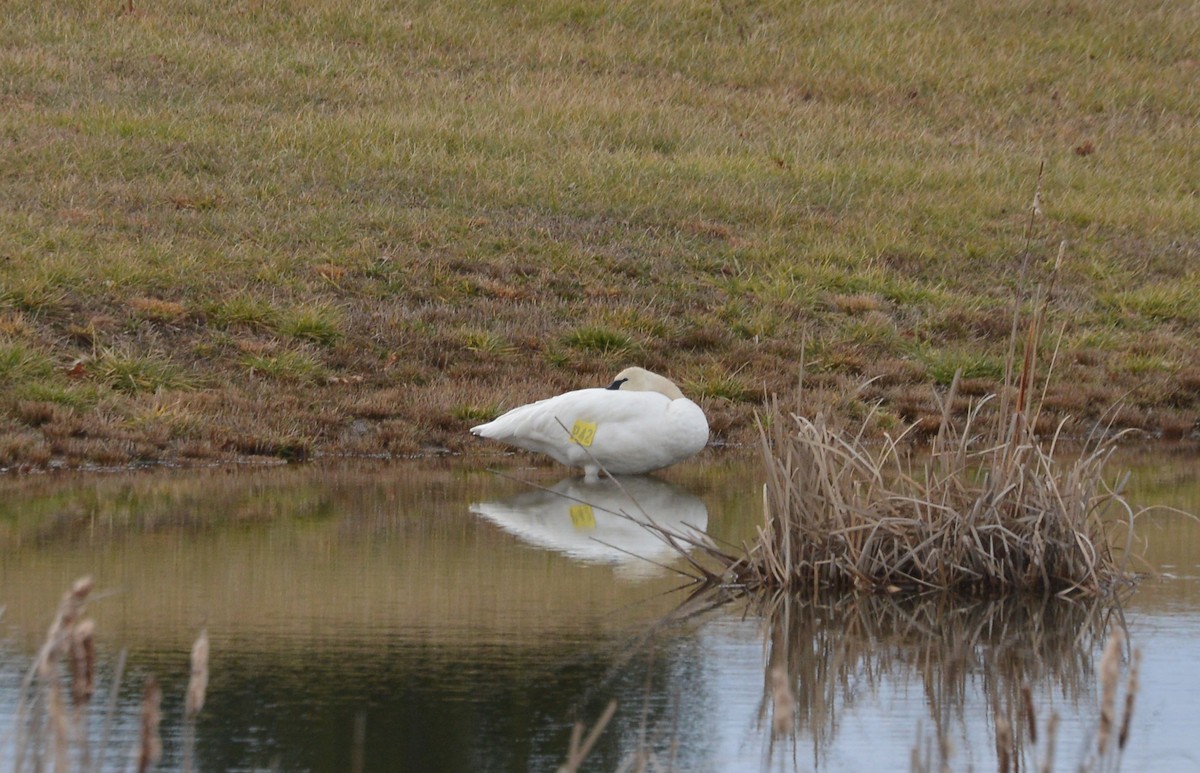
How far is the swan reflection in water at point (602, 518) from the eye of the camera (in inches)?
311

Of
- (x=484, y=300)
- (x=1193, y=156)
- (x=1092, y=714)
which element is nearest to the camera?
(x=1092, y=714)

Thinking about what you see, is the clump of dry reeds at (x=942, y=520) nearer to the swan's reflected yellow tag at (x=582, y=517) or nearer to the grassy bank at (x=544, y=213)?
the swan's reflected yellow tag at (x=582, y=517)

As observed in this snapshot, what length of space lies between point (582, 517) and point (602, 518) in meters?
0.11

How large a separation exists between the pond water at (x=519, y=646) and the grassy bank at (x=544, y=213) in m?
3.47

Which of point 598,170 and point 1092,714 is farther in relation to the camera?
point 598,170

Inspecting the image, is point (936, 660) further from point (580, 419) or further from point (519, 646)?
point (580, 419)

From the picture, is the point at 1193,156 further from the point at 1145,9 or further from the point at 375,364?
the point at 375,364

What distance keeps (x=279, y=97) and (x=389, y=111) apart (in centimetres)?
139

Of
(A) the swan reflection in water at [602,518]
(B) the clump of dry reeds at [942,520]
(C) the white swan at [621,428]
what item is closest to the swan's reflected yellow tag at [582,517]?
(A) the swan reflection in water at [602,518]

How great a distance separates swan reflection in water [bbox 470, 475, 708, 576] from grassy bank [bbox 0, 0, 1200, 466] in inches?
88.2

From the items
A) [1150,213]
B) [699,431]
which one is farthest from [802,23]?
[699,431]

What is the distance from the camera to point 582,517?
914cm

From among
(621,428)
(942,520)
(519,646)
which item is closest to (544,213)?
(621,428)

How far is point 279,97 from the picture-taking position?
21.6 meters
